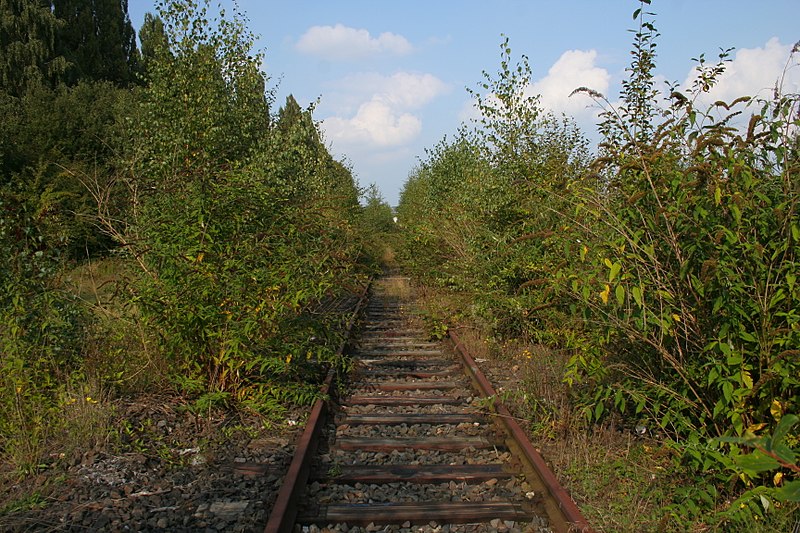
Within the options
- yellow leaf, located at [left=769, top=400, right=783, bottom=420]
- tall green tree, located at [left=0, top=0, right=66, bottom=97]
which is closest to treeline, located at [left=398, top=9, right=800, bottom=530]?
yellow leaf, located at [left=769, top=400, right=783, bottom=420]

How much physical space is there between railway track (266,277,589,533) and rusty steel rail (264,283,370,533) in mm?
10

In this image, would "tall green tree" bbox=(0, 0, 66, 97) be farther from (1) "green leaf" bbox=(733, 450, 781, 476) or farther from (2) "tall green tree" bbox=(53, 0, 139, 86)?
(1) "green leaf" bbox=(733, 450, 781, 476)

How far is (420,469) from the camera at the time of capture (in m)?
4.94

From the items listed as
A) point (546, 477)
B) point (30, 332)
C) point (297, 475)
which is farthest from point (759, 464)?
point (30, 332)

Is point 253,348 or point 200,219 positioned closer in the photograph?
point 200,219

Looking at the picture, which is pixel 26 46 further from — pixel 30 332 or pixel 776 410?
pixel 776 410

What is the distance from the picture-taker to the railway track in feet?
13.3

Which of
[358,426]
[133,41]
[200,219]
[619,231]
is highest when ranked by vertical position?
[133,41]

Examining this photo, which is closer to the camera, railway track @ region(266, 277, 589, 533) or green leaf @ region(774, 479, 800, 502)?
green leaf @ region(774, 479, 800, 502)

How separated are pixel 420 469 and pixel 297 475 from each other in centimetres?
105

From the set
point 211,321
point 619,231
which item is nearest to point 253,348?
Answer: point 211,321

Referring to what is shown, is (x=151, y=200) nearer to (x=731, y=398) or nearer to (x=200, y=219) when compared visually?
(x=200, y=219)

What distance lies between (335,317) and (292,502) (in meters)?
3.50

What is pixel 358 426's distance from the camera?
6.12 meters
